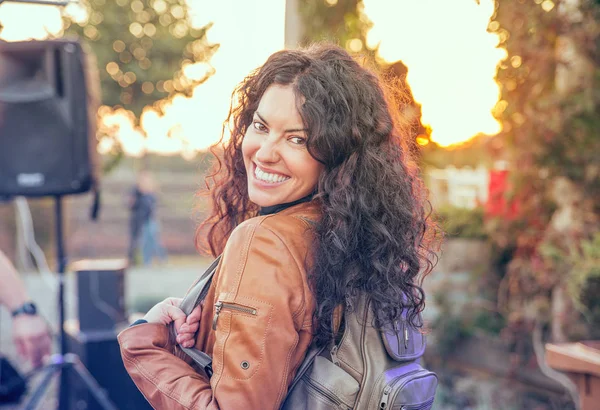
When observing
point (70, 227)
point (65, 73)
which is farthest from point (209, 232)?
point (70, 227)

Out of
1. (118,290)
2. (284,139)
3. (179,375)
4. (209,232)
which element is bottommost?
(118,290)

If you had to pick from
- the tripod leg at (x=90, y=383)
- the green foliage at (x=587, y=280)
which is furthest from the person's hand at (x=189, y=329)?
the green foliage at (x=587, y=280)

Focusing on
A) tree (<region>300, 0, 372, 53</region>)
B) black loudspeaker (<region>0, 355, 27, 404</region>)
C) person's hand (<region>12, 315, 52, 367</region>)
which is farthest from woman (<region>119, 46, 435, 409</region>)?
tree (<region>300, 0, 372, 53</region>)

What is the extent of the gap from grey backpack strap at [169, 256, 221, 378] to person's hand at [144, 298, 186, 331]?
Result: 0.06 ft

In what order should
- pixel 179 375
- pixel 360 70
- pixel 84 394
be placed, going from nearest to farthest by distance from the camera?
pixel 179 375 → pixel 360 70 → pixel 84 394

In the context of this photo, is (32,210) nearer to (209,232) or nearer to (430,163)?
(430,163)

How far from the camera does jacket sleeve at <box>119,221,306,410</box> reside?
1.21 m

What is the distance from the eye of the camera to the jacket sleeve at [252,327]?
3.97 feet

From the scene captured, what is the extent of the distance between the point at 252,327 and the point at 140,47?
10.0m

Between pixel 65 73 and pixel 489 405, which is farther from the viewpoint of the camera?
pixel 489 405

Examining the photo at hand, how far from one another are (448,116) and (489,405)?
187cm

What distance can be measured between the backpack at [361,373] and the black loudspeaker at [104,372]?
7.66 feet

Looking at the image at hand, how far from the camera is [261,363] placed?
121 centimetres

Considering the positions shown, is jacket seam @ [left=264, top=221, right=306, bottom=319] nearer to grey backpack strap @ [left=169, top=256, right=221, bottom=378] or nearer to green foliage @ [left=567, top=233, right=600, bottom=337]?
grey backpack strap @ [left=169, top=256, right=221, bottom=378]
